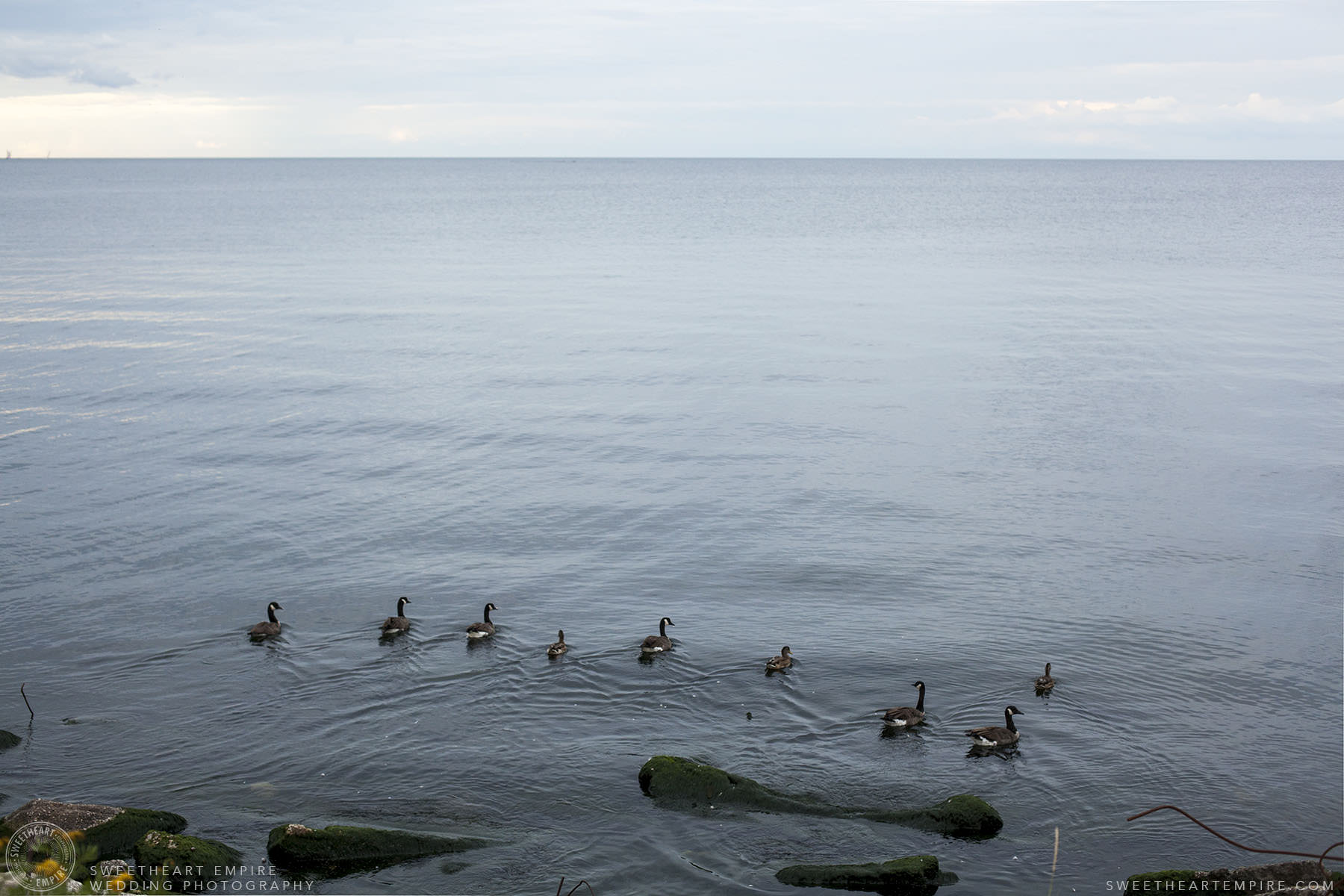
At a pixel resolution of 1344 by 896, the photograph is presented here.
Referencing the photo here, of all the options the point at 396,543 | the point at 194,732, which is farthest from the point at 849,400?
the point at 194,732

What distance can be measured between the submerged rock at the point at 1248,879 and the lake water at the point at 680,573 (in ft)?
4.36

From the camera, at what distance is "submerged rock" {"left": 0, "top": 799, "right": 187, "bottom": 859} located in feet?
45.5

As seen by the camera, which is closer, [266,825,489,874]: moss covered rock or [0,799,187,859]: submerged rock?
→ [0,799,187,859]: submerged rock

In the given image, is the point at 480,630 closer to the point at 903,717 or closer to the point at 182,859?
the point at 903,717

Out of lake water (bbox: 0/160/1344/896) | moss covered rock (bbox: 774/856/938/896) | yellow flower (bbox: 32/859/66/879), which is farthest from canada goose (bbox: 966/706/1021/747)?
yellow flower (bbox: 32/859/66/879)

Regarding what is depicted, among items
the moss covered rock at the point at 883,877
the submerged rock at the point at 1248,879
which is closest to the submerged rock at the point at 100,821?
the moss covered rock at the point at 883,877

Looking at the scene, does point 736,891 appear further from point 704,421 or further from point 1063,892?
point 704,421

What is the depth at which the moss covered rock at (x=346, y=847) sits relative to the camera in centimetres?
1427

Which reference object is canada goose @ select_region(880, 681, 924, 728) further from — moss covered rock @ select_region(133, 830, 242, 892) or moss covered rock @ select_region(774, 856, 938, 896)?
moss covered rock @ select_region(133, 830, 242, 892)

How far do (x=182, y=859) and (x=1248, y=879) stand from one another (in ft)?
42.5

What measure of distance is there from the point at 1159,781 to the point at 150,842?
49.2 feet

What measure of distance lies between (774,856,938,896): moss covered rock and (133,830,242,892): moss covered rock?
7.53 metres

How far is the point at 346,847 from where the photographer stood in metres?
14.5

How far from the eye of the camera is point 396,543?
28656 mm
